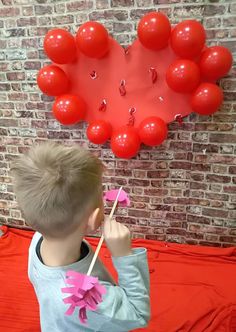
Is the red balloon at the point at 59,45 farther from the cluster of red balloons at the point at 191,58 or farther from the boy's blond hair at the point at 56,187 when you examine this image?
the boy's blond hair at the point at 56,187

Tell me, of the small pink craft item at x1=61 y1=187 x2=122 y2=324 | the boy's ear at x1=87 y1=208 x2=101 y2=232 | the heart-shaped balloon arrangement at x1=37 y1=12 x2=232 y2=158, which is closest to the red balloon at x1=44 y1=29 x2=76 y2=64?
the heart-shaped balloon arrangement at x1=37 y1=12 x2=232 y2=158

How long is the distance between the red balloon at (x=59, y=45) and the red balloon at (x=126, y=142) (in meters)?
0.59

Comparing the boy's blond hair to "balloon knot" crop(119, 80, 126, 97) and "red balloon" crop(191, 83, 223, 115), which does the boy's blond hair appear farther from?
"balloon knot" crop(119, 80, 126, 97)

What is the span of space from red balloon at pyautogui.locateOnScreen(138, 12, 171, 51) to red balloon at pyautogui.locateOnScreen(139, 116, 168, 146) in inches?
18.0

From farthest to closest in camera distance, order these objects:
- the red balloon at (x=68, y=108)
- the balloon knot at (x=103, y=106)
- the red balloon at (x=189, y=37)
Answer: the balloon knot at (x=103, y=106), the red balloon at (x=68, y=108), the red balloon at (x=189, y=37)

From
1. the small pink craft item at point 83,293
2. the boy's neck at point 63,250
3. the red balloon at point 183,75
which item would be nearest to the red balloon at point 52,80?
the red balloon at point 183,75

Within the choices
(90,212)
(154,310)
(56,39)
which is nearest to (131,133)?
(56,39)

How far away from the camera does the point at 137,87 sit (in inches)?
82.8

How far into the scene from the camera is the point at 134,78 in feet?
6.86

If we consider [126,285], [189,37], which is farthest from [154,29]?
[126,285]

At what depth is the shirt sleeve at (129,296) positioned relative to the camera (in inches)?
33.2

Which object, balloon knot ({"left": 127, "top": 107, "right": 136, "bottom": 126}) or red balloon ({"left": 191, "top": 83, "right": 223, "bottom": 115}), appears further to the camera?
balloon knot ({"left": 127, "top": 107, "right": 136, "bottom": 126})

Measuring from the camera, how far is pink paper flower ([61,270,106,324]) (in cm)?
77

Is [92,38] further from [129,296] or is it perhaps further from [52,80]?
[129,296]
